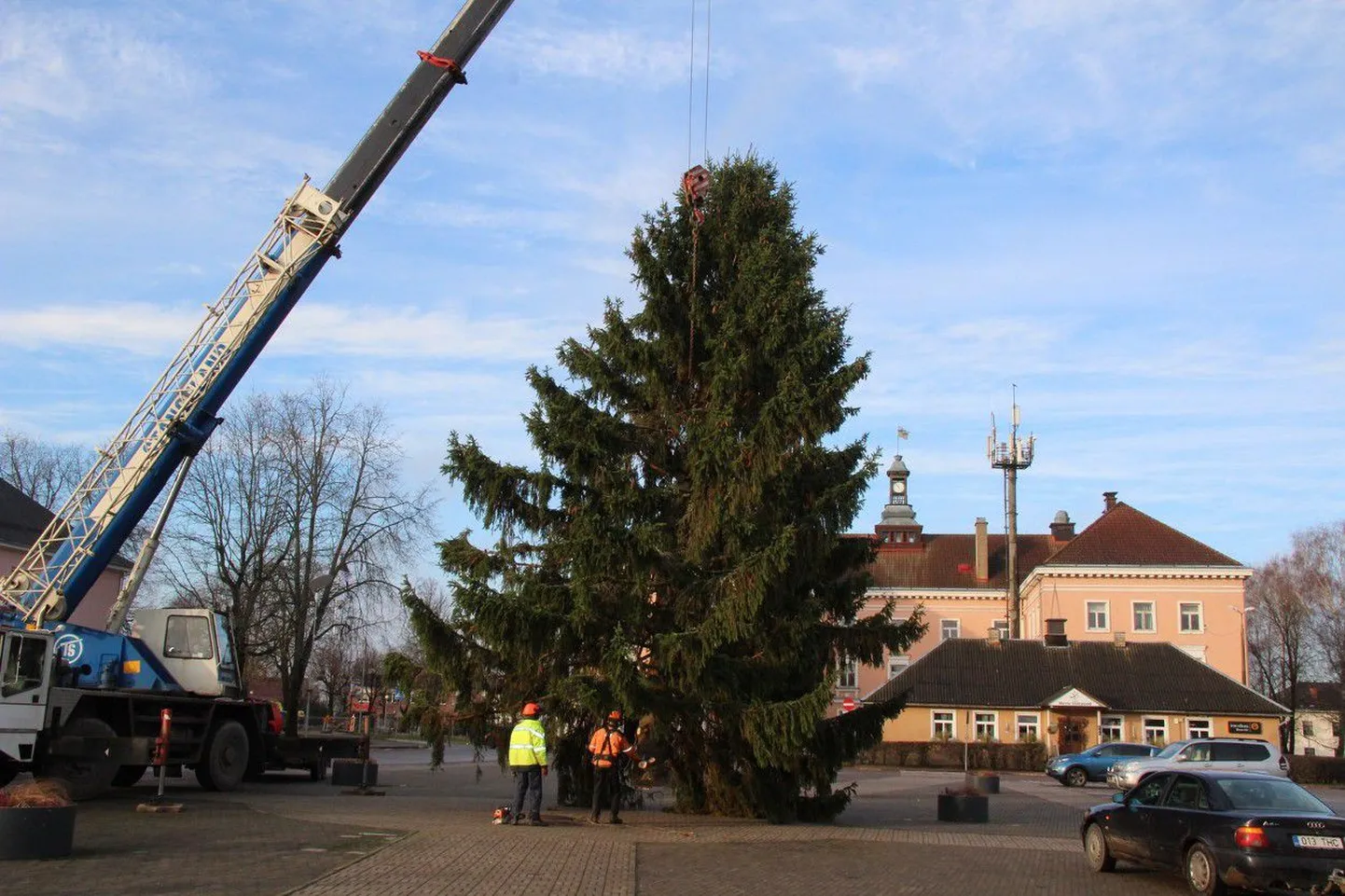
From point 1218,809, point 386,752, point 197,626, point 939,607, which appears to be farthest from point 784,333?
point 939,607

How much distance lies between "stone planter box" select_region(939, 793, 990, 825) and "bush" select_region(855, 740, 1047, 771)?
27.0 metres

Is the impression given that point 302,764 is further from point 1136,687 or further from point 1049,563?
point 1049,563

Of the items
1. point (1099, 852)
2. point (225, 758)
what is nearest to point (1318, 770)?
point (1099, 852)

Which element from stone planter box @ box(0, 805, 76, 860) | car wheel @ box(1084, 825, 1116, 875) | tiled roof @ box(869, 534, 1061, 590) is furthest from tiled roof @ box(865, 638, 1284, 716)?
stone planter box @ box(0, 805, 76, 860)

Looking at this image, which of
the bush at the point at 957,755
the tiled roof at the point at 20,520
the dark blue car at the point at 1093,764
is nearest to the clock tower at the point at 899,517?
the bush at the point at 957,755

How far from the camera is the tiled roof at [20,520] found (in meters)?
38.6

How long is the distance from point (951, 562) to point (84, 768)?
212ft

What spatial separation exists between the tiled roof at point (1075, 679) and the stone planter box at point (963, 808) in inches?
1170

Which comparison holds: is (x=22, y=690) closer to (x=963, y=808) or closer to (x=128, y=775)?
(x=128, y=775)

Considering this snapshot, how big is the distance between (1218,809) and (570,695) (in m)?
8.29

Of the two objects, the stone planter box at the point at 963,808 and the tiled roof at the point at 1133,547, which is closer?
the stone planter box at the point at 963,808

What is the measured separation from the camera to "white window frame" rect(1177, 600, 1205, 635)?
64.2 meters

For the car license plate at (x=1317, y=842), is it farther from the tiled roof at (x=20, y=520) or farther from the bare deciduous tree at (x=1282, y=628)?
the bare deciduous tree at (x=1282, y=628)

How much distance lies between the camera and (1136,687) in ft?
169
